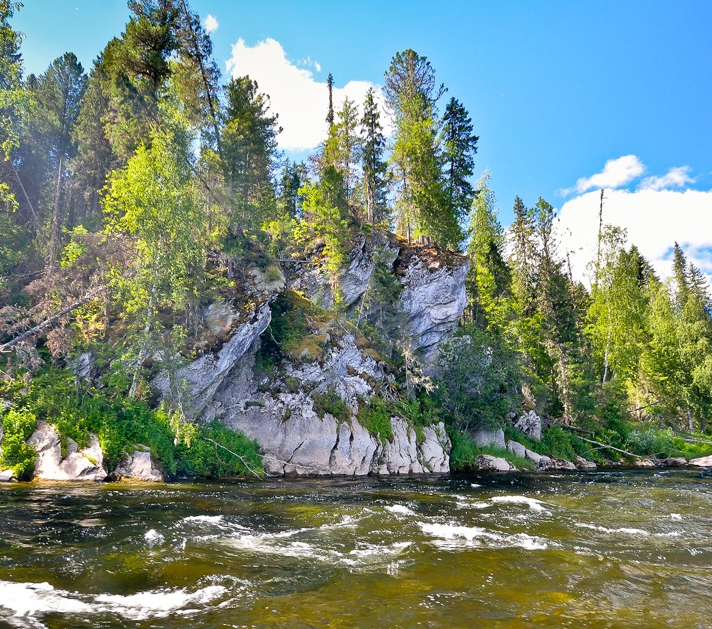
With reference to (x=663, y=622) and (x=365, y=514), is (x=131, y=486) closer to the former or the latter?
(x=365, y=514)

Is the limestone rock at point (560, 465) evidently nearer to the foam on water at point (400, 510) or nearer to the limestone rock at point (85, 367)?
the foam on water at point (400, 510)

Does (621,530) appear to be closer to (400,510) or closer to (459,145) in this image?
(400,510)

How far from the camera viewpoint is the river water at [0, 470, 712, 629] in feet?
18.9

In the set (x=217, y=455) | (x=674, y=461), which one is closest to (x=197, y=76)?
(x=217, y=455)

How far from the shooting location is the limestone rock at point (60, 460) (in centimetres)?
1511

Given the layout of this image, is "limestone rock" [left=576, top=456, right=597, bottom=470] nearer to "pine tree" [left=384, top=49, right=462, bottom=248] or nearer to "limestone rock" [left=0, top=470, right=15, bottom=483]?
"pine tree" [left=384, top=49, right=462, bottom=248]

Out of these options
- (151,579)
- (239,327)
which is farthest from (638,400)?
(151,579)

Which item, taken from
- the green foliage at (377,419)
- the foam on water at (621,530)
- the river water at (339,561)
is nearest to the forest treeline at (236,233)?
the green foliage at (377,419)

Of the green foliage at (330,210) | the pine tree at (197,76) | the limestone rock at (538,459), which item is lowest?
the limestone rock at (538,459)

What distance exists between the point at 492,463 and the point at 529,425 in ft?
26.9

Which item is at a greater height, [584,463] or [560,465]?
[560,465]

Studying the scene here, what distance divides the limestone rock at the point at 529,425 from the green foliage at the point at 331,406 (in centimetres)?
1739

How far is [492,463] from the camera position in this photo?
27953 mm

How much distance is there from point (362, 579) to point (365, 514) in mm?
5127
